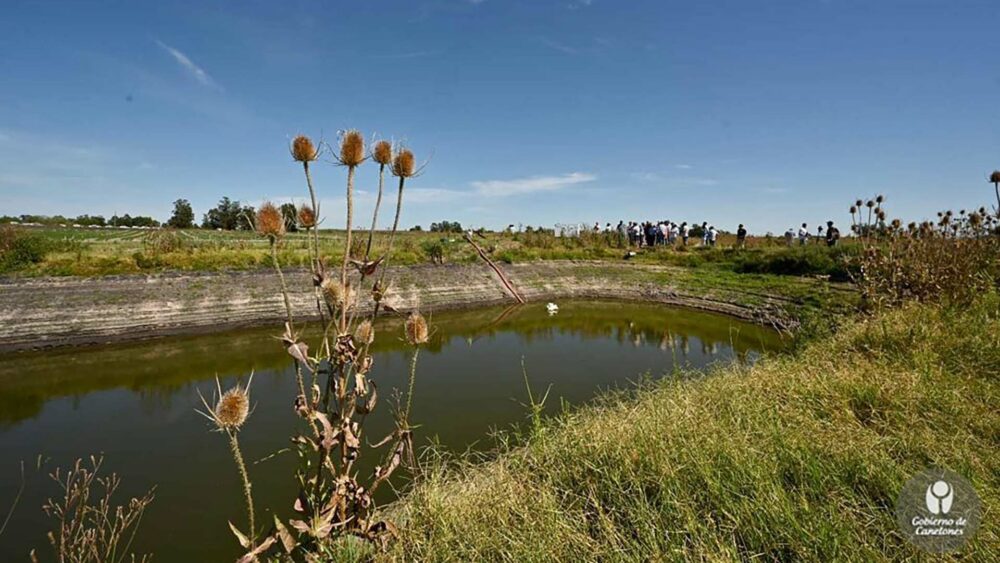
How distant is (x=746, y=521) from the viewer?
7.84 feet

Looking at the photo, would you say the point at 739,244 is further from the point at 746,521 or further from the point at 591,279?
the point at 746,521

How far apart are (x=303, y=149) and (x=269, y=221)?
36 cm

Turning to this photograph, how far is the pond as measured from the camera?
420 centimetres

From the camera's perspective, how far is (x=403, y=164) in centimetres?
230

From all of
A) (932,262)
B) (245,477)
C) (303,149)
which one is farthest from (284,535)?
(932,262)

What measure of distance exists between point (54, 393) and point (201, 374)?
1989 mm

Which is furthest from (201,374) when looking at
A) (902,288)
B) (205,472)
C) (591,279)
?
(591,279)

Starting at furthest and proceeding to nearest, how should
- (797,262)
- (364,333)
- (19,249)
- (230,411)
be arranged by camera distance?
(797,262)
(19,249)
(364,333)
(230,411)

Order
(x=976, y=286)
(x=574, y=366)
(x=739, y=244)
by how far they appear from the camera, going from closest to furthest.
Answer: (x=976, y=286) < (x=574, y=366) < (x=739, y=244)

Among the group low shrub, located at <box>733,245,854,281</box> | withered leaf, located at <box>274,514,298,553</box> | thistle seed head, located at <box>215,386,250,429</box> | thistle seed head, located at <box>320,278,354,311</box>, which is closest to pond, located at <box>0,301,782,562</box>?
thistle seed head, located at <box>215,386,250,429</box>

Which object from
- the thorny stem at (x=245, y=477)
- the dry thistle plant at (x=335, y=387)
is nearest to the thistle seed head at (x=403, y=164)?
the dry thistle plant at (x=335, y=387)

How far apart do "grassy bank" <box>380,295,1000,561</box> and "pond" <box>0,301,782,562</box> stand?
3.95ft

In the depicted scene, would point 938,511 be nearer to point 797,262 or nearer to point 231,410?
point 231,410

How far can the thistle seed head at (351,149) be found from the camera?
7.13ft
